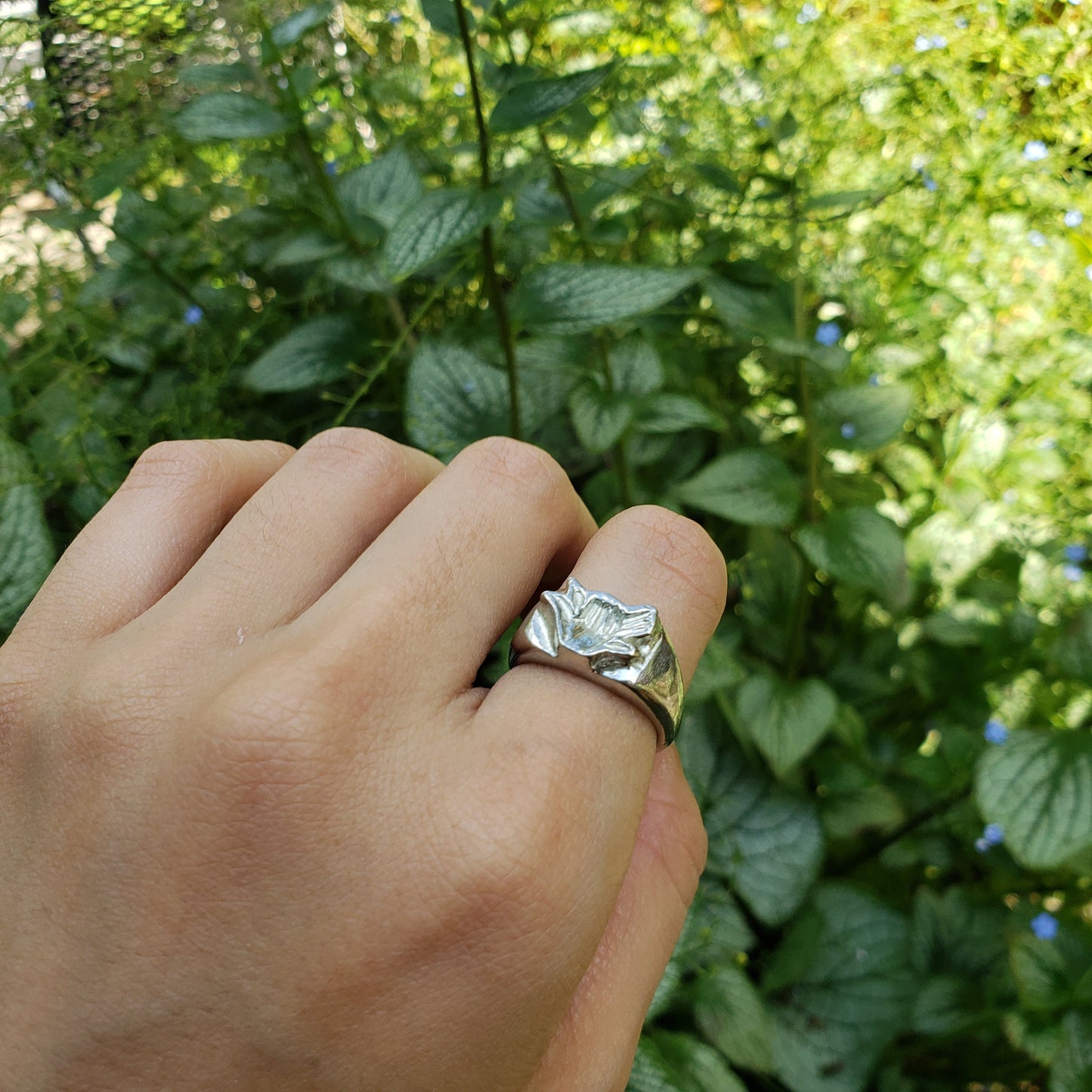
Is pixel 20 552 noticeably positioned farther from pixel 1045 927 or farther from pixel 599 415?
pixel 1045 927

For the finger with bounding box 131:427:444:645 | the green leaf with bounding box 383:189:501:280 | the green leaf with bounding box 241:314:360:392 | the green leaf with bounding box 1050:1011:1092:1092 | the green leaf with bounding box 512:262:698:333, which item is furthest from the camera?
the green leaf with bounding box 241:314:360:392

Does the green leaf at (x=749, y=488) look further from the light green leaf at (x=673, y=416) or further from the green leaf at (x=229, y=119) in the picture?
the green leaf at (x=229, y=119)

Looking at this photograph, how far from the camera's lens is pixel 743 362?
59.2 inches

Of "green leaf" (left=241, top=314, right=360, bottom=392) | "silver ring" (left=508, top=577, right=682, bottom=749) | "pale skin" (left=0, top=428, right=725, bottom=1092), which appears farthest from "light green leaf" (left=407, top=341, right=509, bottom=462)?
"silver ring" (left=508, top=577, right=682, bottom=749)

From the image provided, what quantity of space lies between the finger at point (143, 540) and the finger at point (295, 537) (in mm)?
43

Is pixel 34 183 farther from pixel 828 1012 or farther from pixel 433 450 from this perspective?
pixel 828 1012

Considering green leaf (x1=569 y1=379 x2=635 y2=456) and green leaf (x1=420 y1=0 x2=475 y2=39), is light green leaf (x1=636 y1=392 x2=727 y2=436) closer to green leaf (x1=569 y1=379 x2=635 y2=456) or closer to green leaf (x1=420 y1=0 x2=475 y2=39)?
green leaf (x1=569 y1=379 x2=635 y2=456)

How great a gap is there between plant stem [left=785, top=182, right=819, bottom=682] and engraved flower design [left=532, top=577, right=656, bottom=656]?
64 cm

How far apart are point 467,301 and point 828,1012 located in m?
1.13

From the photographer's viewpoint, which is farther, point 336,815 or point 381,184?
point 381,184

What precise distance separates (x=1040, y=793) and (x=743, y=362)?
2.58 feet

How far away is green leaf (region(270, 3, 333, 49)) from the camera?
0.96m

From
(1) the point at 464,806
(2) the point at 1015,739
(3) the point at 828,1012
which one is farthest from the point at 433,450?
(3) the point at 828,1012

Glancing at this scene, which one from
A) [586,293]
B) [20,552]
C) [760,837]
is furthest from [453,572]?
[760,837]
